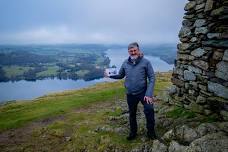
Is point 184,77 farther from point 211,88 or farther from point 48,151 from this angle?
point 48,151

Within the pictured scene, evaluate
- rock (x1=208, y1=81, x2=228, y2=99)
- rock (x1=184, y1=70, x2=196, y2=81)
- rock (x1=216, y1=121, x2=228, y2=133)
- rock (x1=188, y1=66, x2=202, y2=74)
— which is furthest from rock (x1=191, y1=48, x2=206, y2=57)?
rock (x1=216, y1=121, x2=228, y2=133)

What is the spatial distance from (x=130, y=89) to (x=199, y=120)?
12.6 feet

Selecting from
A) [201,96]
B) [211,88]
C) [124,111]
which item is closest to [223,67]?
[211,88]

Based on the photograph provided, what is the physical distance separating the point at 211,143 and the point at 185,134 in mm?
1733

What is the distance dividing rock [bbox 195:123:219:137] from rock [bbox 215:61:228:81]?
2.35 meters

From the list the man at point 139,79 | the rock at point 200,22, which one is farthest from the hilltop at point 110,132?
the rock at point 200,22

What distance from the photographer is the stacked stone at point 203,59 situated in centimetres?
1339

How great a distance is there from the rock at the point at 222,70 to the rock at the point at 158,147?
4.20 metres

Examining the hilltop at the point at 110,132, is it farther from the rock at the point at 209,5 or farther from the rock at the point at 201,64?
the rock at the point at 209,5

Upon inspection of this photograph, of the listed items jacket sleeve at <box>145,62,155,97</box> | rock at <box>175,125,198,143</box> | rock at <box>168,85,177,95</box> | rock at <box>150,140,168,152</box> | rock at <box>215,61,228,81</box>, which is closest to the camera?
rock at <box>175,125,198,143</box>

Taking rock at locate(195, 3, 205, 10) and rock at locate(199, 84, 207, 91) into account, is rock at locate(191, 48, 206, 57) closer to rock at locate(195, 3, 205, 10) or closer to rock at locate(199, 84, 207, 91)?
rock at locate(199, 84, 207, 91)

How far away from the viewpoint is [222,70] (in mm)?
13281

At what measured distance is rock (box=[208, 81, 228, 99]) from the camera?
1310 cm

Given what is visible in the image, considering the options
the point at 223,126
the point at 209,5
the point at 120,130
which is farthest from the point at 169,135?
the point at 209,5
